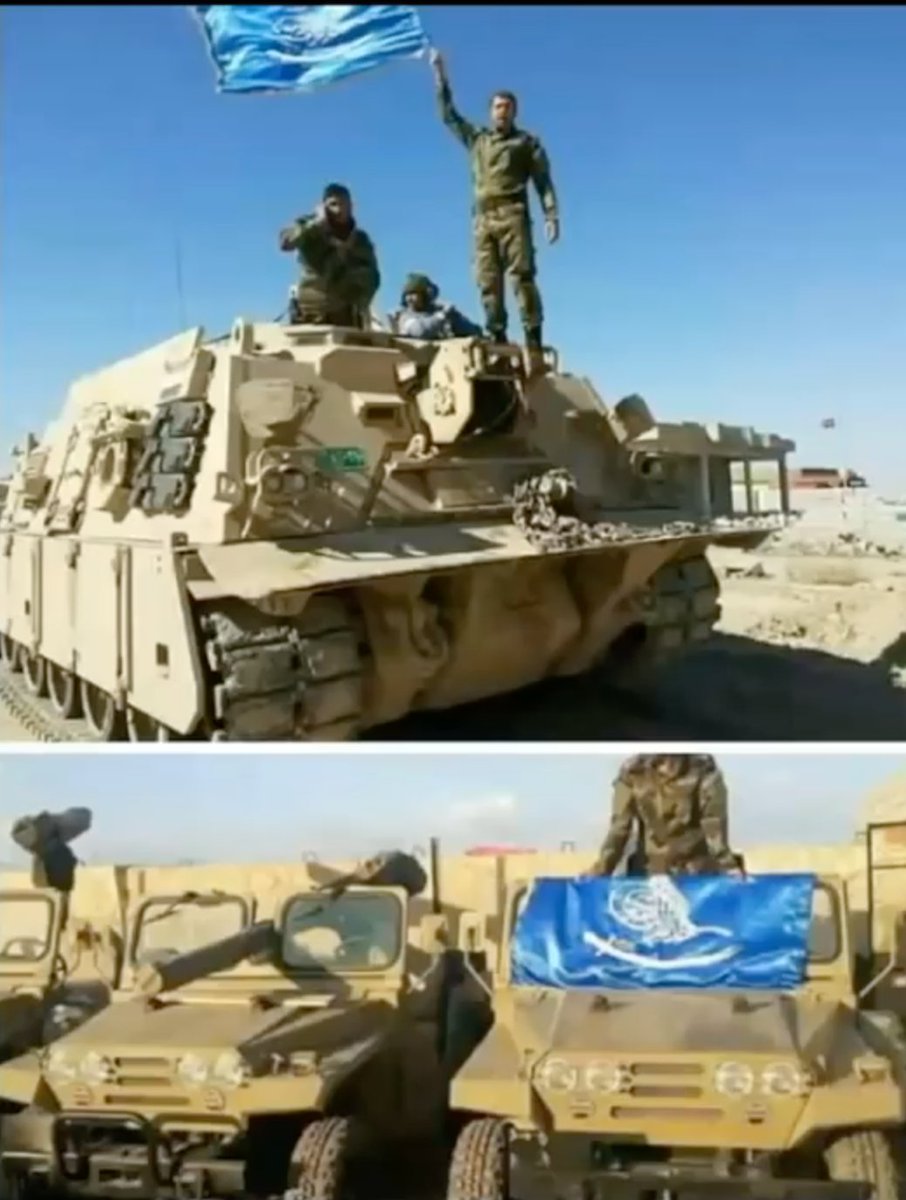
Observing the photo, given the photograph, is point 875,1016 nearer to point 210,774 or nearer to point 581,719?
point 581,719

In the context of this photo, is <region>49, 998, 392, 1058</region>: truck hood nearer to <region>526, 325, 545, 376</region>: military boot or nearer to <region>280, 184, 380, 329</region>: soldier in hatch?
<region>526, 325, 545, 376</region>: military boot

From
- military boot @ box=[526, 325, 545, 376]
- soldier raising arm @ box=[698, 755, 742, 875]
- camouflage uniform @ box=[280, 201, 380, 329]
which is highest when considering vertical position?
camouflage uniform @ box=[280, 201, 380, 329]

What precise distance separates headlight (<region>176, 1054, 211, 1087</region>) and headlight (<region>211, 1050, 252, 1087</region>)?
2 cm

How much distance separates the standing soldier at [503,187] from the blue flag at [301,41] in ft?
0.41

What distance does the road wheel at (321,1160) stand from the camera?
328cm

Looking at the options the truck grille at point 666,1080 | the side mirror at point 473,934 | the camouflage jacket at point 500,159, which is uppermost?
the camouflage jacket at point 500,159

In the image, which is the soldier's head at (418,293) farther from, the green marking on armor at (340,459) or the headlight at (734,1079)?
the headlight at (734,1079)

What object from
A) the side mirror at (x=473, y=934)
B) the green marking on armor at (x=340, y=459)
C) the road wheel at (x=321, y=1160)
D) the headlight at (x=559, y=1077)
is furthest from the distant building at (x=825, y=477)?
the road wheel at (x=321, y=1160)

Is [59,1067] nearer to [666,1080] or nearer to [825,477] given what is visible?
[666,1080]

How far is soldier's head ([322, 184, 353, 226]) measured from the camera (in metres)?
3.86

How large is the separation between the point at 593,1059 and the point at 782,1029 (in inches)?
16.3

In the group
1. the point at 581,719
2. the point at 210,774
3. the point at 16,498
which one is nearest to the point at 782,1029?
the point at 581,719

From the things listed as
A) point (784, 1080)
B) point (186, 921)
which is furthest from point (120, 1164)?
point (784, 1080)

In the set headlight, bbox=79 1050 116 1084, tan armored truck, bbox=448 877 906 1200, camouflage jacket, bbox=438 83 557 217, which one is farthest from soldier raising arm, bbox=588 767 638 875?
camouflage jacket, bbox=438 83 557 217
